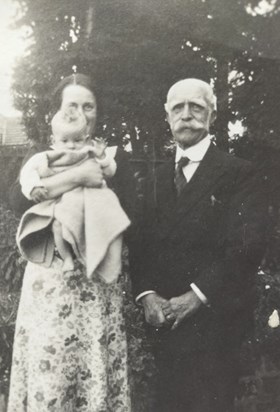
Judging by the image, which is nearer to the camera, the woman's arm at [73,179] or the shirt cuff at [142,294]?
the woman's arm at [73,179]

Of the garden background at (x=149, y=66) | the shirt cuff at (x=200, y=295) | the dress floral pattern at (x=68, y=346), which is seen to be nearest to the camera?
the dress floral pattern at (x=68, y=346)

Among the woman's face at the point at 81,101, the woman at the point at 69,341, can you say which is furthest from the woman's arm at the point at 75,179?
the woman's face at the point at 81,101

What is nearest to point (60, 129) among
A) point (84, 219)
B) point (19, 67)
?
point (84, 219)

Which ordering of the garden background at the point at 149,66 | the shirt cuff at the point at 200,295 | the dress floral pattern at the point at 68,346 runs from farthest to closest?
the garden background at the point at 149,66 → the shirt cuff at the point at 200,295 → the dress floral pattern at the point at 68,346

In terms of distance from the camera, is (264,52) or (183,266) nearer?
(183,266)

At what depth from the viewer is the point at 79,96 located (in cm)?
136

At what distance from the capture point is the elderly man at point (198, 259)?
138cm

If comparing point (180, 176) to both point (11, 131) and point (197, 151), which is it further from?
point (11, 131)

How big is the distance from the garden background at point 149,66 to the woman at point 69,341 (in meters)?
0.23

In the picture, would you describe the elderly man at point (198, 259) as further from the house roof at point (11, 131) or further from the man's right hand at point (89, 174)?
the house roof at point (11, 131)

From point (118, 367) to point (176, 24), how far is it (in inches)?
41.0

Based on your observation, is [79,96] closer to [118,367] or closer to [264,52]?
[264,52]

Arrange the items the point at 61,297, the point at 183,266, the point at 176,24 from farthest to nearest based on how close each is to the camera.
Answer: the point at 176,24
the point at 183,266
the point at 61,297

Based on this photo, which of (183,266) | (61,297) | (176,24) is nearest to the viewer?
(61,297)
